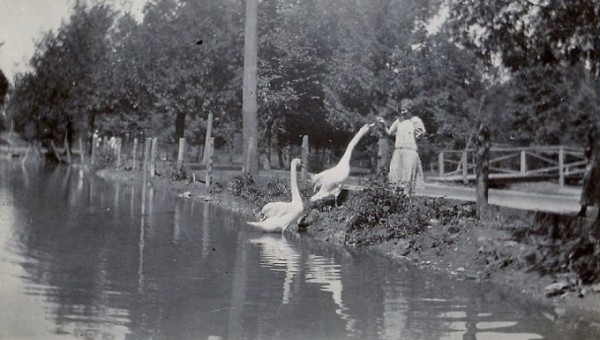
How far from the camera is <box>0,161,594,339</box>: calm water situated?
674 centimetres

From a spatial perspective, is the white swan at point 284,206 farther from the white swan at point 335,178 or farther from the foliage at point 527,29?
the foliage at point 527,29

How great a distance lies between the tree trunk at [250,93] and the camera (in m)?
19.6

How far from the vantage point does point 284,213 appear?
13.6 meters

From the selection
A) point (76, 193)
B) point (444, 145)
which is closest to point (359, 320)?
point (76, 193)

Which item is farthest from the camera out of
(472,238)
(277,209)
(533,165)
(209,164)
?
(209,164)

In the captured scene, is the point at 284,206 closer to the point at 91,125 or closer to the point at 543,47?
the point at 543,47

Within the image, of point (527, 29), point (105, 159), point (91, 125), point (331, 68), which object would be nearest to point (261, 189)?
point (331, 68)

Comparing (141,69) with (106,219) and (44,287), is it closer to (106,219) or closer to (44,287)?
(106,219)

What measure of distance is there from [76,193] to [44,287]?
14656 mm

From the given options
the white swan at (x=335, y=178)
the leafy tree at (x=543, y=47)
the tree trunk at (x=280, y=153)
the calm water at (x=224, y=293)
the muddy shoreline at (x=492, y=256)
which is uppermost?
the leafy tree at (x=543, y=47)

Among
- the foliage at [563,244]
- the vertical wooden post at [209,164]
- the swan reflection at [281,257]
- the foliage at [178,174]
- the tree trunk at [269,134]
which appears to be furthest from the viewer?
the foliage at [178,174]

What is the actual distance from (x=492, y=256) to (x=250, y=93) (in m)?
11.2

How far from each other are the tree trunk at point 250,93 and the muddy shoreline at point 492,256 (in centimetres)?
692

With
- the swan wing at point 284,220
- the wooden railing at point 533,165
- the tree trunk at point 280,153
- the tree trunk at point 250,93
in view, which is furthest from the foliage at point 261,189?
the wooden railing at point 533,165
